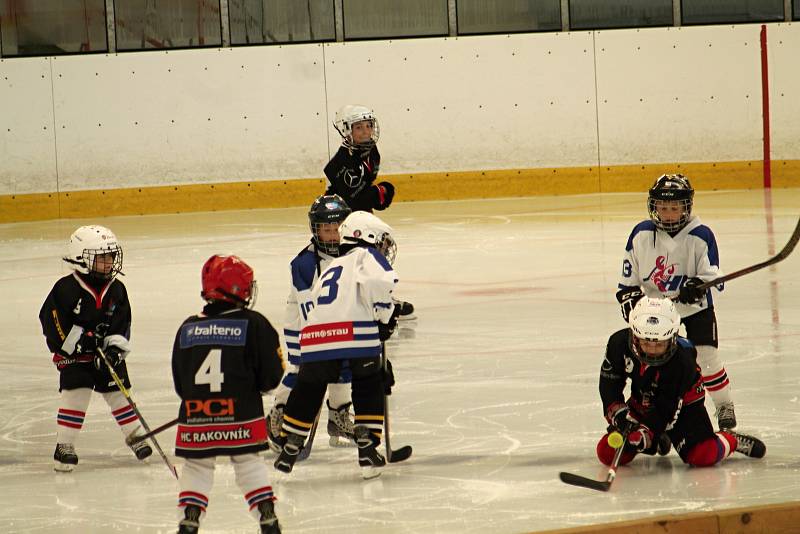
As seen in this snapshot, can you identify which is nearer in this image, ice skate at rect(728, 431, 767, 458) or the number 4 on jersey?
the number 4 on jersey

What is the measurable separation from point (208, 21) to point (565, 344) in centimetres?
1039

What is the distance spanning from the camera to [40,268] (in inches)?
430

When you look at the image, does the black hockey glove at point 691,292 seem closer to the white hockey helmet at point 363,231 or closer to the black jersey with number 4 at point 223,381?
the white hockey helmet at point 363,231

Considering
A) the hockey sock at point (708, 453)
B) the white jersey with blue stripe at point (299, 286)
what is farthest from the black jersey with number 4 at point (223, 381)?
the hockey sock at point (708, 453)

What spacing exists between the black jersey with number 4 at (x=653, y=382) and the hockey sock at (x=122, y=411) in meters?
1.84

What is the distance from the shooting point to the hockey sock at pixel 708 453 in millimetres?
4465

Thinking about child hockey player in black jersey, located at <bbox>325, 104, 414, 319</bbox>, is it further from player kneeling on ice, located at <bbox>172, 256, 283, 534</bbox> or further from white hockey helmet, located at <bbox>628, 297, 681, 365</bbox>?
player kneeling on ice, located at <bbox>172, 256, 283, 534</bbox>

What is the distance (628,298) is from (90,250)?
2.08 meters

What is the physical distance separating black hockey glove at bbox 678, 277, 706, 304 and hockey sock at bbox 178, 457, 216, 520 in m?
2.08

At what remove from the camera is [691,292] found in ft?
16.4

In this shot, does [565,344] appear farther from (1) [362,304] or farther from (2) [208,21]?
(2) [208,21]

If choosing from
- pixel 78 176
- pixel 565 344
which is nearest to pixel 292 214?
pixel 78 176

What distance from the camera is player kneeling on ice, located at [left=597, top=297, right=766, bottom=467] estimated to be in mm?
4422

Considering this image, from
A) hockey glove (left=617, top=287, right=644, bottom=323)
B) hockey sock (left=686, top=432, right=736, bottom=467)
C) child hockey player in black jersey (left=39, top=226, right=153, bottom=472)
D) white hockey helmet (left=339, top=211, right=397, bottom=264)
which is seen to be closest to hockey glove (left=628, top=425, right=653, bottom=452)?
hockey sock (left=686, top=432, right=736, bottom=467)
